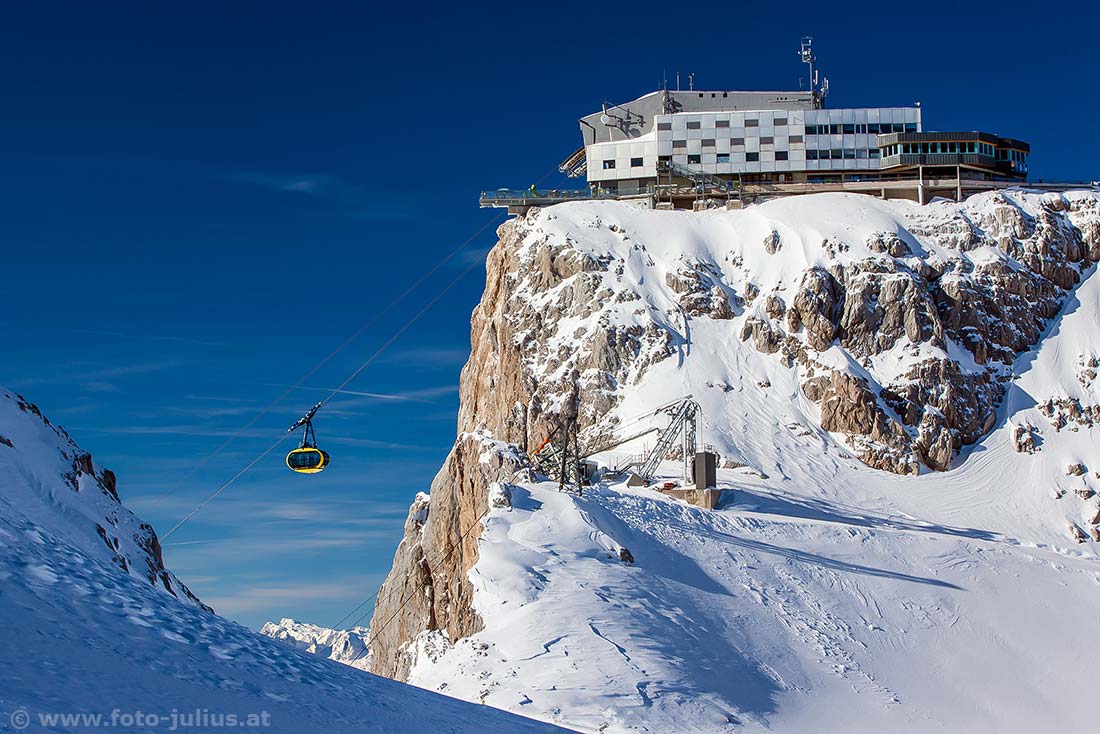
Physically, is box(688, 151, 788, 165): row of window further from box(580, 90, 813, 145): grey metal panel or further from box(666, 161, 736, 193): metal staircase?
box(580, 90, 813, 145): grey metal panel

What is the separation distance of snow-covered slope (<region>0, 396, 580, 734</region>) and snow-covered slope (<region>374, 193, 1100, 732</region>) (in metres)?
22.8

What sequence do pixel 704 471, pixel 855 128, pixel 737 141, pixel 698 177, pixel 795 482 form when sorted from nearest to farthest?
pixel 704 471
pixel 795 482
pixel 698 177
pixel 737 141
pixel 855 128

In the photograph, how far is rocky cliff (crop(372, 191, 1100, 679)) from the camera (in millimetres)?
90125

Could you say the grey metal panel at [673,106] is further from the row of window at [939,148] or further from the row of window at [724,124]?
the row of window at [939,148]

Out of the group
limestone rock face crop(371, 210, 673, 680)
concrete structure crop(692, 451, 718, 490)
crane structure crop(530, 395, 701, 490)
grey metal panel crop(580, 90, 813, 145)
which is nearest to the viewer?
crane structure crop(530, 395, 701, 490)

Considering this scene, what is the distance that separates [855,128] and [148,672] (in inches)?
4240

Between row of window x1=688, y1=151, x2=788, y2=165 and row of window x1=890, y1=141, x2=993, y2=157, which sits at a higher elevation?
row of window x1=890, y1=141, x2=993, y2=157

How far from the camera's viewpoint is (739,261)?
101 m

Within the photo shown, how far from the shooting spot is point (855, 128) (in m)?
113

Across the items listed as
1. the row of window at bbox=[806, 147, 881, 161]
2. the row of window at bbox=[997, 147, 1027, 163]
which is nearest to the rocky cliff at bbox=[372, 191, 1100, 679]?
the row of window at bbox=[997, 147, 1027, 163]

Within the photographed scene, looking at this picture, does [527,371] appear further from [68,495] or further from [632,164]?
[68,495]

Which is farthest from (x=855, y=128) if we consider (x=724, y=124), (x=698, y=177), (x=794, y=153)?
(x=698, y=177)

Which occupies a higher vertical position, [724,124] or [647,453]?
[724,124]

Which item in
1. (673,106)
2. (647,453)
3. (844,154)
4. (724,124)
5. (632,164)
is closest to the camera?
(647,453)
